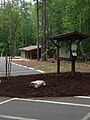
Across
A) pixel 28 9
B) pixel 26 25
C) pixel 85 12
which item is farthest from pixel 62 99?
pixel 28 9

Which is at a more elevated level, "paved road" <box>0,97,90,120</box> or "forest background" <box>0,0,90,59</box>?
"forest background" <box>0,0,90,59</box>

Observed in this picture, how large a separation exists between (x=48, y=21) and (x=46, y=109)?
54427 millimetres

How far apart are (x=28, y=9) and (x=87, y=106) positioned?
85.4 meters

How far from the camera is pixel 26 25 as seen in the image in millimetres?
85562

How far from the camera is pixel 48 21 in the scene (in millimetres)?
61844

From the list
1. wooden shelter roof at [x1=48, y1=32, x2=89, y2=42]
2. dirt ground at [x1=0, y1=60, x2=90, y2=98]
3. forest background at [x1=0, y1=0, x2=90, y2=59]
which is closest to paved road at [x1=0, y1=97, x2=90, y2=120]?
dirt ground at [x1=0, y1=60, x2=90, y2=98]

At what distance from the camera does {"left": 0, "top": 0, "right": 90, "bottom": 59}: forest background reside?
96.4ft

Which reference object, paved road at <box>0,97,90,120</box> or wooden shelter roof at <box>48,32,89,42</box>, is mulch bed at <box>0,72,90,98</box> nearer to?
paved road at <box>0,97,90,120</box>

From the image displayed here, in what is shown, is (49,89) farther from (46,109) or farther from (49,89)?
(46,109)

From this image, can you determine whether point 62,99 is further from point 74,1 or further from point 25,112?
point 74,1

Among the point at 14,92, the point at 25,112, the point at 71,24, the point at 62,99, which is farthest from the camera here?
the point at 71,24

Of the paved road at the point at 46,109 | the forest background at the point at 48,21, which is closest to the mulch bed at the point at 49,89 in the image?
the paved road at the point at 46,109

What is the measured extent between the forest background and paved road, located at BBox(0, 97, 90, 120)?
7449mm

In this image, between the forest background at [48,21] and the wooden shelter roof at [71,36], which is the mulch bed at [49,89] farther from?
the forest background at [48,21]
